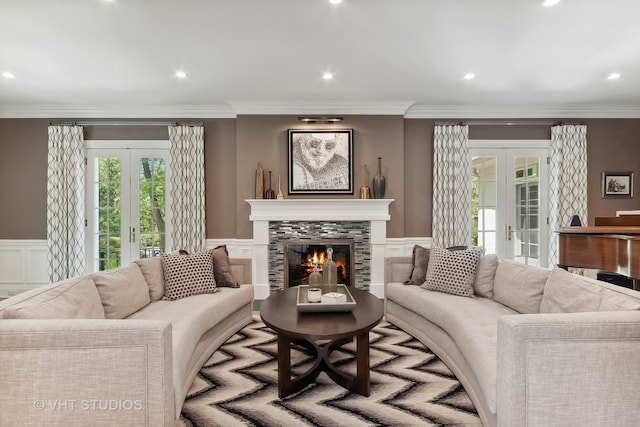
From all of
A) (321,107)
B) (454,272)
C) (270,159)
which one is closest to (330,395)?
(454,272)

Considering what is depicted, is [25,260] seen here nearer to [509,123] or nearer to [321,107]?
[321,107]

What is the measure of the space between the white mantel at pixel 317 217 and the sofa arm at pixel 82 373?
3.14 metres

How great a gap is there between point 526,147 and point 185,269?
4.91 m

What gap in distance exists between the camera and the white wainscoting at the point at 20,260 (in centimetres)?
481

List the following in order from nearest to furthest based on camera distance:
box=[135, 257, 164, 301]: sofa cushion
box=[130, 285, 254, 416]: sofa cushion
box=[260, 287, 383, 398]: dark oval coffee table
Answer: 1. box=[130, 285, 254, 416]: sofa cushion
2. box=[260, 287, 383, 398]: dark oval coffee table
3. box=[135, 257, 164, 301]: sofa cushion

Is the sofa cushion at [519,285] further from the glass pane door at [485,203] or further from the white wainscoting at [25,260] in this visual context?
the glass pane door at [485,203]

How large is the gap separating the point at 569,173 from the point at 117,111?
654cm

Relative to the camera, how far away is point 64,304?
6.07 feet

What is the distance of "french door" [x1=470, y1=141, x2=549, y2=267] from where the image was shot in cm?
496

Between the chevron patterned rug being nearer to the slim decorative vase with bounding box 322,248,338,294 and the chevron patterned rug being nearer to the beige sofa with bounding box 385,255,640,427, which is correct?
the beige sofa with bounding box 385,255,640,427

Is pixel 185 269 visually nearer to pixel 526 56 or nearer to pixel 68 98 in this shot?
pixel 68 98

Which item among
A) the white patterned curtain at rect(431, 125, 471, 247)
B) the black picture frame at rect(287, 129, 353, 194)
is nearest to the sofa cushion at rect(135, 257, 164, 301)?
the black picture frame at rect(287, 129, 353, 194)

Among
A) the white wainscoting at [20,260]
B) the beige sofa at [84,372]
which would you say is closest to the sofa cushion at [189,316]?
the beige sofa at [84,372]

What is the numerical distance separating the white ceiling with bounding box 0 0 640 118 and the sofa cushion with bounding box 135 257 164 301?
6.43 ft
